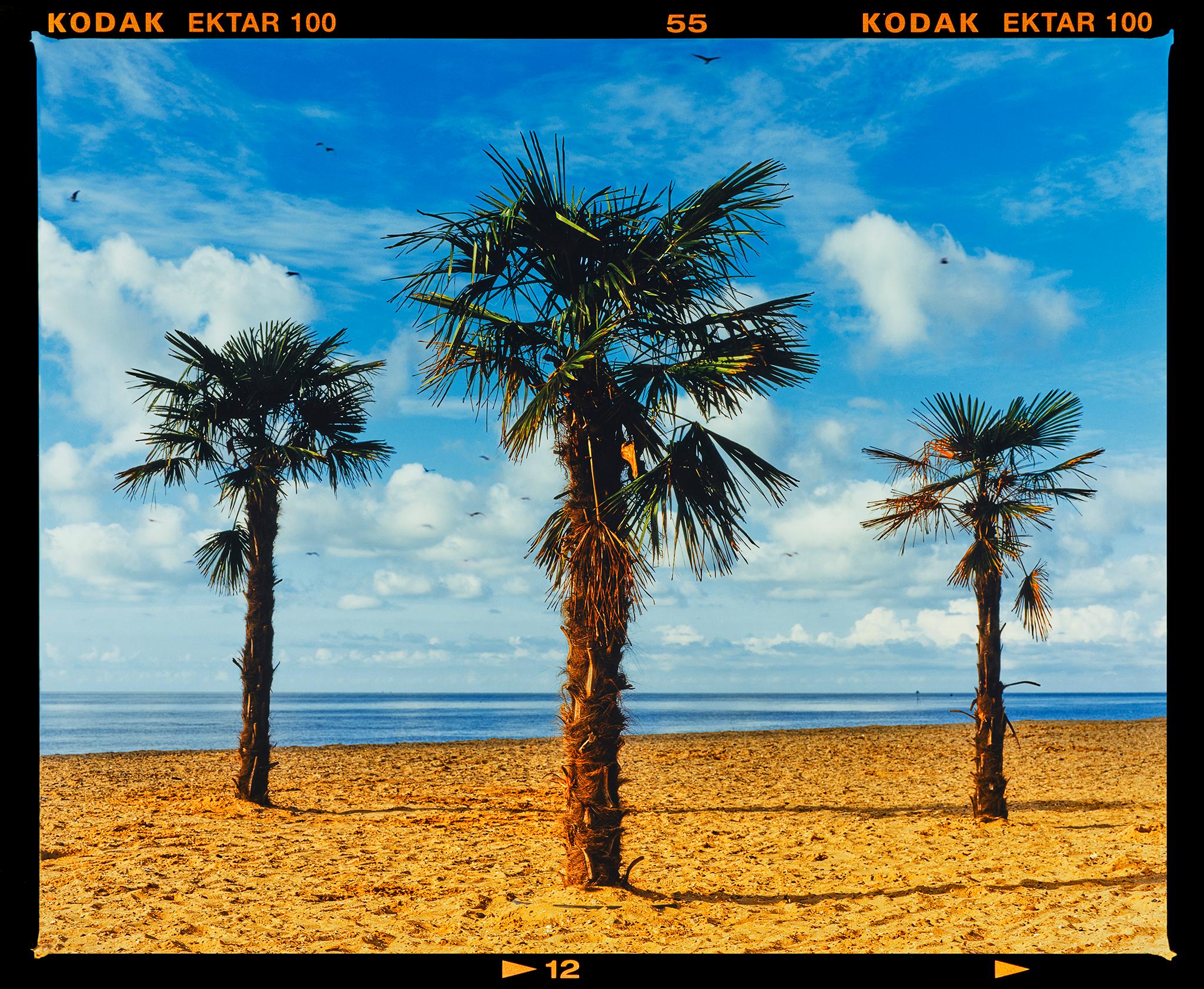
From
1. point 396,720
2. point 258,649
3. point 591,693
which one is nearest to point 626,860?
point 591,693

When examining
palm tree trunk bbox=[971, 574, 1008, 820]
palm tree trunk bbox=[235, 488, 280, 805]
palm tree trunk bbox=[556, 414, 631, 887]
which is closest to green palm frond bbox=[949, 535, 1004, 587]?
palm tree trunk bbox=[971, 574, 1008, 820]

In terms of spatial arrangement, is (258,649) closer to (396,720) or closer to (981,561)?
(981,561)

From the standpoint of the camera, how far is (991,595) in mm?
12219

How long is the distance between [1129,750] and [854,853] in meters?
17.7

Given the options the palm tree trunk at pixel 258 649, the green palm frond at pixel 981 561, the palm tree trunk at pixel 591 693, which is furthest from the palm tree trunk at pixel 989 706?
the palm tree trunk at pixel 258 649

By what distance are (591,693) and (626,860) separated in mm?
3114

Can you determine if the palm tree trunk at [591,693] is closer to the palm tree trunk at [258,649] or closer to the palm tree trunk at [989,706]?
the palm tree trunk at [989,706]

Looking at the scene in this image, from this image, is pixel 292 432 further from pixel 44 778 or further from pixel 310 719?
pixel 310 719

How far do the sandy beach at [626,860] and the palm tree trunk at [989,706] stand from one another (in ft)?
1.28

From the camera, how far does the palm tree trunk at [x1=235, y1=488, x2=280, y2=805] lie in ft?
46.2

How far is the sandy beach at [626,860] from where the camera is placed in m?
7.37

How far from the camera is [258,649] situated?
1427 cm
